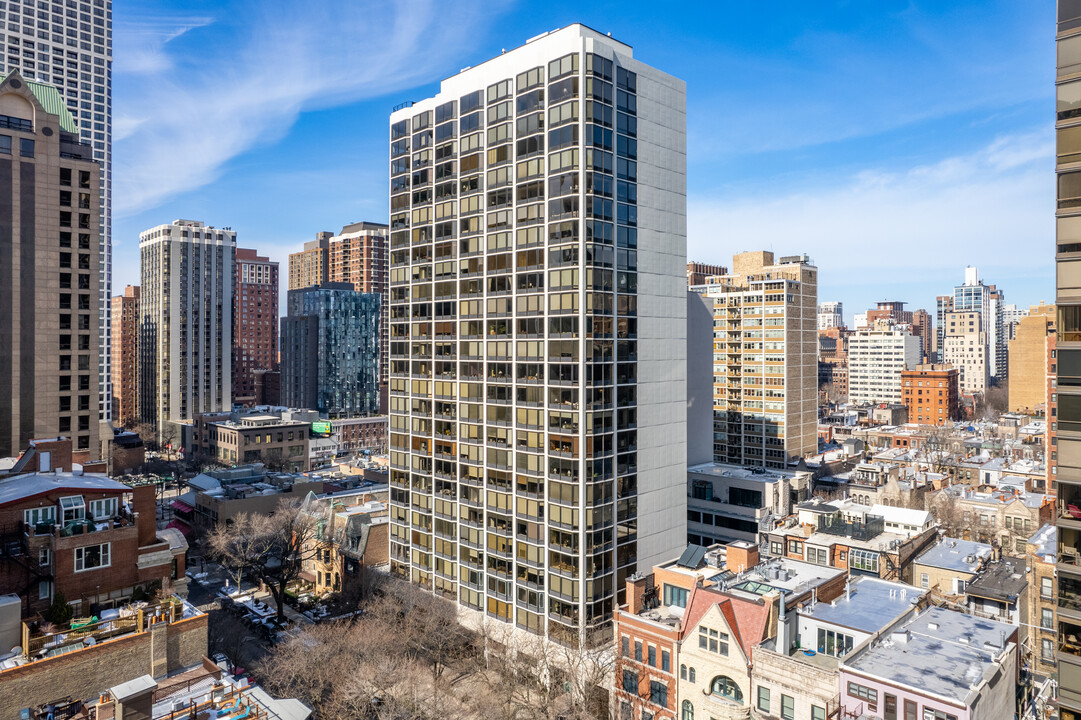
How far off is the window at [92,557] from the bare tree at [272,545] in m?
32.5

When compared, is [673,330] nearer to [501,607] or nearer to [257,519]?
[501,607]

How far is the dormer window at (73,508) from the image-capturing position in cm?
4466

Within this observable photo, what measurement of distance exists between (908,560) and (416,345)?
5962 centimetres

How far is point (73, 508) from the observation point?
148ft

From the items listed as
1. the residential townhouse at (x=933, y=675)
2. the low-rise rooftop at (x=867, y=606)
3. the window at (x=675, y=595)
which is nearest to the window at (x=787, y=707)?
the residential townhouse at (x=933, y=675)

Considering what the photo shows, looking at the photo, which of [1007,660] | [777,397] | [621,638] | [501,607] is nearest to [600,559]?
[621,638]

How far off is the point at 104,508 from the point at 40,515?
3.68 meters

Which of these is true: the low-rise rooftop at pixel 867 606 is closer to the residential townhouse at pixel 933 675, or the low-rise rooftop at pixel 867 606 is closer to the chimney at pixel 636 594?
the residential townhouse at pixel 933 675

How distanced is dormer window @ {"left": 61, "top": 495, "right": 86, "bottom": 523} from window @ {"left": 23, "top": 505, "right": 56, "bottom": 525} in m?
0.68

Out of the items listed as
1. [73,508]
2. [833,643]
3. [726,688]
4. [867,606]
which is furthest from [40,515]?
[867,606]

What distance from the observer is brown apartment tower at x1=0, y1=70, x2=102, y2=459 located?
7719 centimetres

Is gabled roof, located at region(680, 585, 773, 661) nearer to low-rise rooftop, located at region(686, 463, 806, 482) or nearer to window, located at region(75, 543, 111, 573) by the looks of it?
window, located at region(75, 543, 111, 573)

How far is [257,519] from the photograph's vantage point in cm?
9000

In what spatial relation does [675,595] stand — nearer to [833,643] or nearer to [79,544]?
[833,643]
